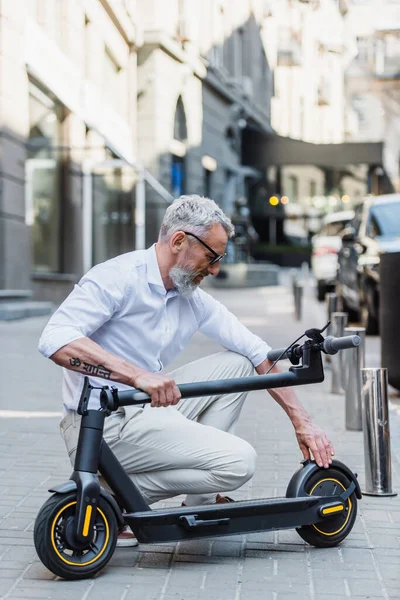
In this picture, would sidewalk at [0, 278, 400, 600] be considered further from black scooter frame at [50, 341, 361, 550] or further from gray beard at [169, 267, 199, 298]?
gray beard at [169, 267, 199, 298]

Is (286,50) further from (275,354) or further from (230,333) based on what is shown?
(275,354)

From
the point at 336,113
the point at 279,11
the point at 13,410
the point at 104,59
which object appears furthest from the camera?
the point at 336,113

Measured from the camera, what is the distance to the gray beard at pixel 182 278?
14.3 feet

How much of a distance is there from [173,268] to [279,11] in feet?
172

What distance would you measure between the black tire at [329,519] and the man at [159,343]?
0.08 meters

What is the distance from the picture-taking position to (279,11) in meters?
54.7

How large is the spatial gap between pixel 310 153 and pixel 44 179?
1105 inches

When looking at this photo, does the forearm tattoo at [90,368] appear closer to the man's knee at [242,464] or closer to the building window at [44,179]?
the man's knee at [242,464]

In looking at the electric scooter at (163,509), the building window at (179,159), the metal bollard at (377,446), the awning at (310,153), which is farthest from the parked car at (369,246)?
the awning at (310,153)

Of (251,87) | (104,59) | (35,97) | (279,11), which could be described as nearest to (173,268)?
(35,97)

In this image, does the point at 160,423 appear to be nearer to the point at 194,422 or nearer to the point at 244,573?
the point at 194,422

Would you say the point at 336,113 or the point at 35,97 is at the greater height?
the point at 336,113

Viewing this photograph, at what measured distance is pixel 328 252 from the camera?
22.9m

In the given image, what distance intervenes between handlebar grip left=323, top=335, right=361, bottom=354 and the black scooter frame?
7 centimetres
